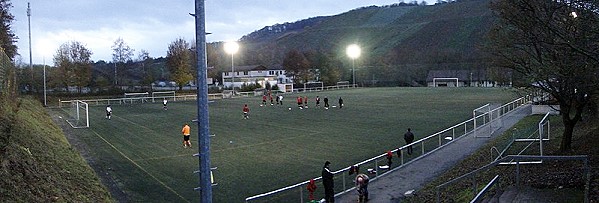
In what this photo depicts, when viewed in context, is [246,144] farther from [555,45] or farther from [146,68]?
[146,68]

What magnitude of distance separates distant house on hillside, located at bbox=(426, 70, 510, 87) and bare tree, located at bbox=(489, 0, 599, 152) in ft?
271

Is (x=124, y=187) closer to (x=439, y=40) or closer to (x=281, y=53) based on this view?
(x=439, y=40)

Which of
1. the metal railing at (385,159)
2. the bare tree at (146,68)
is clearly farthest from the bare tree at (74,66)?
the metal railing at (385,159)

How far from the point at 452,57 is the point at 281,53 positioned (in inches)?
3086

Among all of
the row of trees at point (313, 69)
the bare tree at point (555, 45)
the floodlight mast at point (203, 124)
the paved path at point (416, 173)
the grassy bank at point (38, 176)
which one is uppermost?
the row of trees at point (313, 69)

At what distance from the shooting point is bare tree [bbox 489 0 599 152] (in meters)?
9.47

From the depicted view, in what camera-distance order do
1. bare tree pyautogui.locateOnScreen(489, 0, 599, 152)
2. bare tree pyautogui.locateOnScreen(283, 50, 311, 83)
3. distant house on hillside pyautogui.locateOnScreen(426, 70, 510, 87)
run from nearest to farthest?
bare tree pyautogui.locateOnScreen(489, 0, 599, 152)
bare tree pyautogui.locateOnScreen(283, 50, 311, 83)
distant house on hillside pyautogui.locateOnScreen(426, 70, 510, 87)

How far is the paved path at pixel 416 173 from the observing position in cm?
1452

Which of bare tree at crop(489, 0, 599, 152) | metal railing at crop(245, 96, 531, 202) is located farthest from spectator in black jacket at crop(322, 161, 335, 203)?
bare tree at crop(489, 0, 599, 152)

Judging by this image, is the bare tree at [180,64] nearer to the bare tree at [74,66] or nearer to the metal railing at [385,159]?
the bare tree at [74,66]

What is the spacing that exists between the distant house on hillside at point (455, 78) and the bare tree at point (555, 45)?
271 feet

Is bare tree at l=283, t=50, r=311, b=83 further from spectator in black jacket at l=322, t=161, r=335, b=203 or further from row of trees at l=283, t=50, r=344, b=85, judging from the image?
spectator in black jacket at l=322, t=161, r=335, b=203

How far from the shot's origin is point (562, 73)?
12.8 metres

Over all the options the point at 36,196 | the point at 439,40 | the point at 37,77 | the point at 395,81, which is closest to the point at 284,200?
the point at 36,196
